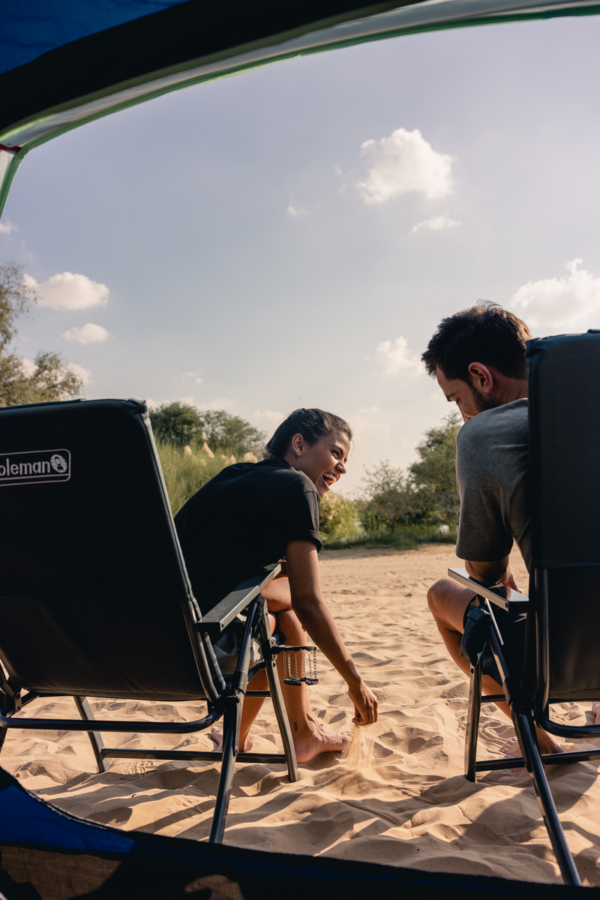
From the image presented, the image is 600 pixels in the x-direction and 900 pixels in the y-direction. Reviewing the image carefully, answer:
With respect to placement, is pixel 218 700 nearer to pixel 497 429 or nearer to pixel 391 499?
pixel 497 429

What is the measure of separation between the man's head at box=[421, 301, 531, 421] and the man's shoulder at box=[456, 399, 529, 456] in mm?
284

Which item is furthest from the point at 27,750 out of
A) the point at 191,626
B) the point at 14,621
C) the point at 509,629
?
the point at 509,629

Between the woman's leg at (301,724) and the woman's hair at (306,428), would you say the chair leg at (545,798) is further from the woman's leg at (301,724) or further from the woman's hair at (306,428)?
the woman's hair at (306,428)

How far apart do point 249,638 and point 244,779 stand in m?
0.86

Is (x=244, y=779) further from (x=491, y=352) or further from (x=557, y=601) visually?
(x=491, y=352)

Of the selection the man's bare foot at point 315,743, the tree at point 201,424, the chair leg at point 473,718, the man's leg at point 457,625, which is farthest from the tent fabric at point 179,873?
the tree at point 201,424

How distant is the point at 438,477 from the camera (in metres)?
16.3

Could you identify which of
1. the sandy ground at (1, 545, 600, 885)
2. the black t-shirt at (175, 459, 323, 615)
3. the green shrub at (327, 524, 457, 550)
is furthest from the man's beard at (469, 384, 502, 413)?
the green shrub at (327, 524, 457, 550)

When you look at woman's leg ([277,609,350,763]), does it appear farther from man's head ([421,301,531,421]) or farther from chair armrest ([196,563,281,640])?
man's head ([421,301,531,421])

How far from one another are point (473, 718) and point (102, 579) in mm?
1257

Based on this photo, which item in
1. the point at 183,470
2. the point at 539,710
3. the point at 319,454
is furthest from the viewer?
the point at 183,470

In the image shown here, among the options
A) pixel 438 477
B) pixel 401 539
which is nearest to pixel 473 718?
pixel 401 539

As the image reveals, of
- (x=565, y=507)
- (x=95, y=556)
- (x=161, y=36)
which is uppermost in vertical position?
(x=161, y=36)

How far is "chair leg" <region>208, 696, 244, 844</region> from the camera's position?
1.29 meters
